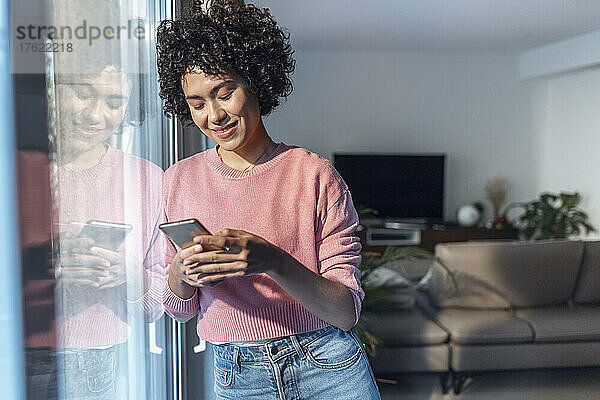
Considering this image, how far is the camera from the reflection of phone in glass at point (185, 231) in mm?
831

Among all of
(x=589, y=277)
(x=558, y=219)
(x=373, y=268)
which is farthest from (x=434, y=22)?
(x=373, y=268)

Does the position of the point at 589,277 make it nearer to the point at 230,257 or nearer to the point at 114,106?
the point at 230,257

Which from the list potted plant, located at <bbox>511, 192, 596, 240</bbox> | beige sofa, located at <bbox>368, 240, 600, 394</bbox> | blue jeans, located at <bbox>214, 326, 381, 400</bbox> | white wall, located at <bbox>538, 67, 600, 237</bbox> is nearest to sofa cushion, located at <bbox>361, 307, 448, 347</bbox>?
beige sofa, located at <bbox>368, 240, 600, 394</bbox>

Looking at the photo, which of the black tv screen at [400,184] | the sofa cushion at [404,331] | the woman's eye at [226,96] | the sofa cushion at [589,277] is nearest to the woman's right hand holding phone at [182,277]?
the woman's eye at [226,96]

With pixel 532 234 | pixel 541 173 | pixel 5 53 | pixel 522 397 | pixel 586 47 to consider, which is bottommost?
pixel 522 397

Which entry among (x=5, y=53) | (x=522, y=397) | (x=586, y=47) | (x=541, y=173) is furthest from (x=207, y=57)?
(x=541, y=173)

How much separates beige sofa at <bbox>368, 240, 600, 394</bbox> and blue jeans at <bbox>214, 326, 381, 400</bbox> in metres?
2.08

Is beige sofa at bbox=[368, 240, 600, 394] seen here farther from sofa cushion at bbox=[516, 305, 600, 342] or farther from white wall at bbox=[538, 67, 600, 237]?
white wall at bbox=[538, 67, 600, 237]

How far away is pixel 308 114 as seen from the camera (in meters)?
6.39

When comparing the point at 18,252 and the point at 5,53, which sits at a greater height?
the point at 5,53

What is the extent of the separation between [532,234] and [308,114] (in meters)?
2.43

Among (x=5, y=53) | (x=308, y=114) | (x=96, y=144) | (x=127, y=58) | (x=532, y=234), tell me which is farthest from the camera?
(x=308, y=114)

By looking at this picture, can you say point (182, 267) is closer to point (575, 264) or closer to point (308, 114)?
point (575, 264)

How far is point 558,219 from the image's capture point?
5.75 m
